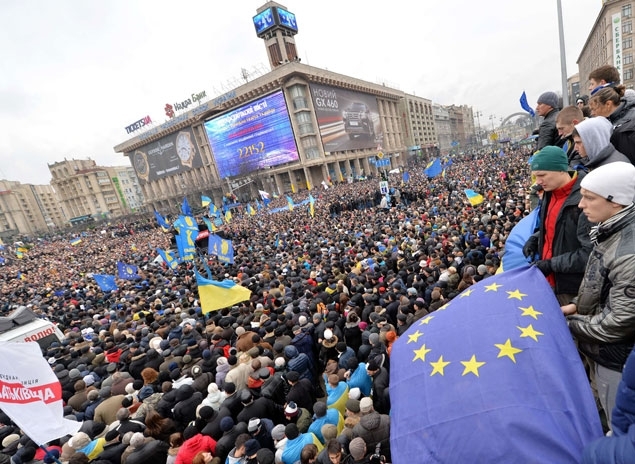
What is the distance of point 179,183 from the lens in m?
73.4

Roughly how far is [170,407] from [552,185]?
19.5ft

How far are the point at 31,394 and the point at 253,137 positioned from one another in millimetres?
57378

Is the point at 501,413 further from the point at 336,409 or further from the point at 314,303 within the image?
the point at 314,303

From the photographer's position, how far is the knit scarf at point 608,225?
186 centimetres

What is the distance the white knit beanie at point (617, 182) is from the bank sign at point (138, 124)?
8712 cm


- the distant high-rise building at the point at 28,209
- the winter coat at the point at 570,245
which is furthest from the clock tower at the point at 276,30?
the distant high-rise building at the point at 28,209

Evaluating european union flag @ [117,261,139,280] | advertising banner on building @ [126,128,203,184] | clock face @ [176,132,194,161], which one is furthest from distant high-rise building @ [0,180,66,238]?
european union flag @ [117,261,139,280]

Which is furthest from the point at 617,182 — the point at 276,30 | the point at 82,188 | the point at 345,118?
the point at 82,188

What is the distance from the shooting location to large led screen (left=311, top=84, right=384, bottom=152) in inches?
2199

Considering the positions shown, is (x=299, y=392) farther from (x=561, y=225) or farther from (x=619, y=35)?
(x=619, y=35)

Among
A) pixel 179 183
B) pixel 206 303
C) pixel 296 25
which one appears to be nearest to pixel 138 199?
pixel 179 183

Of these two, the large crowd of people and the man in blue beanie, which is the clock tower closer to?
the large crowd of people

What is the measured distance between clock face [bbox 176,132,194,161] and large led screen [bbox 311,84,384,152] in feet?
102

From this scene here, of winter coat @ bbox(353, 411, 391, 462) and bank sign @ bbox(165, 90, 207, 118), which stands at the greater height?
bank sign @ bbox(165, 90, 207, 118)
